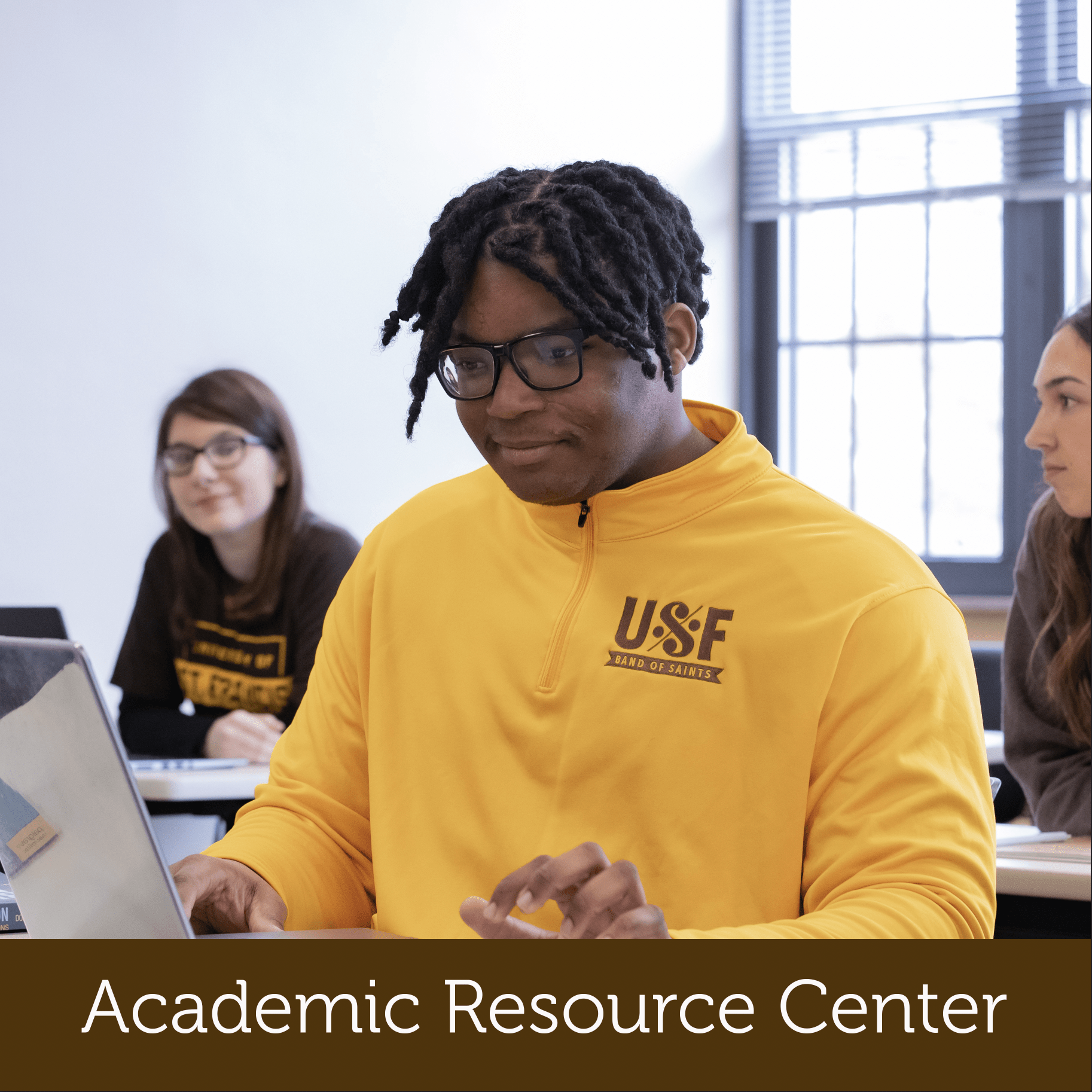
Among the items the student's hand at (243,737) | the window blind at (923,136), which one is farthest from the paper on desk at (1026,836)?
the window blind at (923,136)

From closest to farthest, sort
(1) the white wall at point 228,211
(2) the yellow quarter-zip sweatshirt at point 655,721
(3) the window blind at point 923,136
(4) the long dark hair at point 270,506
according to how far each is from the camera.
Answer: (2) the yellow quarter-zip sweatshirt at point 655,721
(4) the long dark hair at point 270,506
(1) the white wall at point 228,211
(3) the window blind at point 923,136

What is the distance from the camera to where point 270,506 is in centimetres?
270

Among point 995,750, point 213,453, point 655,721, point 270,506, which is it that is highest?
point 213,453

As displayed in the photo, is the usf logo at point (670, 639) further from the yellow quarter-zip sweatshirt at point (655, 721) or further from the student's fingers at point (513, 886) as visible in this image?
the student's fingers at point (513, 886)

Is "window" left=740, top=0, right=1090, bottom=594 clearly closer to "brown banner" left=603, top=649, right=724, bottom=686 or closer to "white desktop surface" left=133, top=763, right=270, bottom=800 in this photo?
"white desktop surface" left=133, top=763, right=270, bottom=800

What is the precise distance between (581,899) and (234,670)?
1.93 metres

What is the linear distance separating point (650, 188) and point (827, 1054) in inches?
31.1

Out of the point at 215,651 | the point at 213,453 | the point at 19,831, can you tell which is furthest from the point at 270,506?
the point at 19,831

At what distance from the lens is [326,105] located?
369 centimetres

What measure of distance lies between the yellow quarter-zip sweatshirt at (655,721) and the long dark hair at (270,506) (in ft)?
4.39

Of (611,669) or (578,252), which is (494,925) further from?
(578,252)

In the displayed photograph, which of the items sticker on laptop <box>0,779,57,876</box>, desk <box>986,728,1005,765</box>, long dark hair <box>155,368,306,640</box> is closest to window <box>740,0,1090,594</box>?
desk <box>986,728,1005,765</box>

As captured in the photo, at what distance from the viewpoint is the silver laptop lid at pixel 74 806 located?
0.69 meters

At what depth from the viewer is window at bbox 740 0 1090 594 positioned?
4.72 metres
